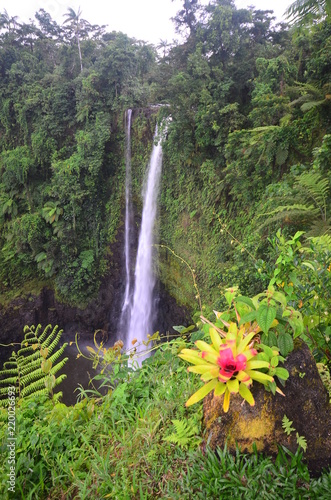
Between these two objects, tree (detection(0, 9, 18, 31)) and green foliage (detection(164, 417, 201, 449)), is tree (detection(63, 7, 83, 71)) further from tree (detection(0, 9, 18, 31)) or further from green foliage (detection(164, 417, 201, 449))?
green foliage (detection(164, 417, 201, 449))

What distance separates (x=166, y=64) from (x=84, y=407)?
756cm

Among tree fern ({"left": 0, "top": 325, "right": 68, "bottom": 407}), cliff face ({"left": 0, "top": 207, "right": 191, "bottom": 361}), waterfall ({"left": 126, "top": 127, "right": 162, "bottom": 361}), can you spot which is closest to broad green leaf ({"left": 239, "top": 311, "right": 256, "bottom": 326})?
tree fern ({"left": 0, "top": 325, "right": 68, "bottom": 407})

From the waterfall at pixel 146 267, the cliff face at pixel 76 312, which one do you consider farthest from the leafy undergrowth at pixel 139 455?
the cliff face at pixel 76 312

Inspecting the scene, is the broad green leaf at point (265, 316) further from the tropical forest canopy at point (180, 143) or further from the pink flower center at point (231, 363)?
the tropical forest canopy at point (180, 143)

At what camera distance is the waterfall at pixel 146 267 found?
31.1ft

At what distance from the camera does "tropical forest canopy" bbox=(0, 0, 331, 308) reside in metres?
4.51

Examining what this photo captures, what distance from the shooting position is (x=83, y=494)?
1.33 m

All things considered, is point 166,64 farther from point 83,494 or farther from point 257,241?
point 83,494

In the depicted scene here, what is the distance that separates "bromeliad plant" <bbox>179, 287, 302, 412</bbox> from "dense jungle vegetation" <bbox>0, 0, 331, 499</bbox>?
7.3 inches

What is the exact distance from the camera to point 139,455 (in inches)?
55.6

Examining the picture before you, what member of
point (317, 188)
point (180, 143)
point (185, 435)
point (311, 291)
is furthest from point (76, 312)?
point (311, 291)

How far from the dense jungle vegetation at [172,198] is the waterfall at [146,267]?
51cm

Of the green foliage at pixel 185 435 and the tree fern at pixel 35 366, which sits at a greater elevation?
the green foliage at pixel 185 435

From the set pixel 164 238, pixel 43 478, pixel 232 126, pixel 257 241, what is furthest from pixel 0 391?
pixel 164 238
